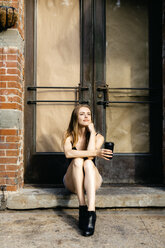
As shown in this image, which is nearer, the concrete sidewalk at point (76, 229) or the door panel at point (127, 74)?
the concrete sidewalk at point (76, 229)

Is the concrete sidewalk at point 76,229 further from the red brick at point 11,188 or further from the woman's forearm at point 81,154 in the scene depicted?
the woman's forearm at point 81,154

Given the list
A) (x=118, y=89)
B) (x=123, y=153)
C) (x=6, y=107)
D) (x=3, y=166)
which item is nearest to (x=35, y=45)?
(x=6, y=107)

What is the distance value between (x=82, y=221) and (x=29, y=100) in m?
1.83

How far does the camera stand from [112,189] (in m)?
3.01

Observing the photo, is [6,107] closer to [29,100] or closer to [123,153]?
[29,100]

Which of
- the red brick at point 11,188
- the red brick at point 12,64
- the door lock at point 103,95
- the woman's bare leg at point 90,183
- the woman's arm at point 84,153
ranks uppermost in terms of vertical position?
the red brick at point 12,64

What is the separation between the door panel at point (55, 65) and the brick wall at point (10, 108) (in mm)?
494

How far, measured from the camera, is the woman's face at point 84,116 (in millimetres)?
2699

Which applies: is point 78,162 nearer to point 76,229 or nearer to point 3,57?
point 76,229

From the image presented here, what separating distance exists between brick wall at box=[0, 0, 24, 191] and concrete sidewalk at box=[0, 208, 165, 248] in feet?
1.51

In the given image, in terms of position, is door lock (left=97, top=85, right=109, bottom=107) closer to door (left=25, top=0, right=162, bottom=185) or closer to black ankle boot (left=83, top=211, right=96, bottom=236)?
door (left=25, top=0, right=162, bottom=185)

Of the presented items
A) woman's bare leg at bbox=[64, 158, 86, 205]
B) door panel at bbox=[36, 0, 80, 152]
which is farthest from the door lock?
woman's bare leg at bbox=[64, 158, 86, 205]

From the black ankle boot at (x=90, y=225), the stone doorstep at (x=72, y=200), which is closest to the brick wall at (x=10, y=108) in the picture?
the stone doorstep at (x=72, y=200)

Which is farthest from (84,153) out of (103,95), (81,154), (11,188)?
(103,95)
